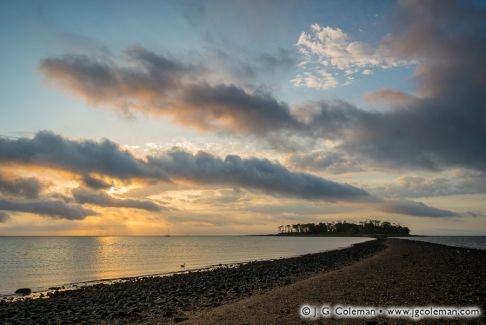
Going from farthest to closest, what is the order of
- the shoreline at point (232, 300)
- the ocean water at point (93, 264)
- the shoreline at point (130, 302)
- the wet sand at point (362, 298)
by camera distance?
1. the ocean water at point (93, 264)
2. the shoreline at point (130, 302)
3. the shoreline at point (232, 300)
4. the wet sand at point (362, 298)

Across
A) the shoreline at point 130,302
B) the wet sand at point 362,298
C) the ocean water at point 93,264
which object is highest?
the wet sand at point 362,298

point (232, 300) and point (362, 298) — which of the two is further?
point (232, 300)

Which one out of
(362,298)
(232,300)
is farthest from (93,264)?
(362,298)

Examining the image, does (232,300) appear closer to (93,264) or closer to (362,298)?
(362,298)

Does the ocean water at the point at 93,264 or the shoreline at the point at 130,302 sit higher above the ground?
the shoreline at the point at 130,302

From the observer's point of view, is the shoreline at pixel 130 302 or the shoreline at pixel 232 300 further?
the shoreline at pixel 130 302

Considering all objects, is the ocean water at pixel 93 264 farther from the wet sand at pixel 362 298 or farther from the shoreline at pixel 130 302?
the wet sand at pixel 362 298

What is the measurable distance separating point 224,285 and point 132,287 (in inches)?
322

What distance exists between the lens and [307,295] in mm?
19516

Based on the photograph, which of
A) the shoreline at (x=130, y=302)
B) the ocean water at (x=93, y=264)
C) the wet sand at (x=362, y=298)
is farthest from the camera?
the ocean water at (x=93, y=264)

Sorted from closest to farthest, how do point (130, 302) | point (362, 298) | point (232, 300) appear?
point (362, 298)
point (232, 300)
point (130, 302)

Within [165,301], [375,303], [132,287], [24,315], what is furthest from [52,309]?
[375,303]

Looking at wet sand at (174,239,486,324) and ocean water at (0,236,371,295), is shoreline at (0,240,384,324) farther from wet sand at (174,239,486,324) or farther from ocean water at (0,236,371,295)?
ocean water at (0,236,371,295)

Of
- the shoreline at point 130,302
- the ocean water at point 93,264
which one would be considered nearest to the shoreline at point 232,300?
the shoreline at point 130,302
